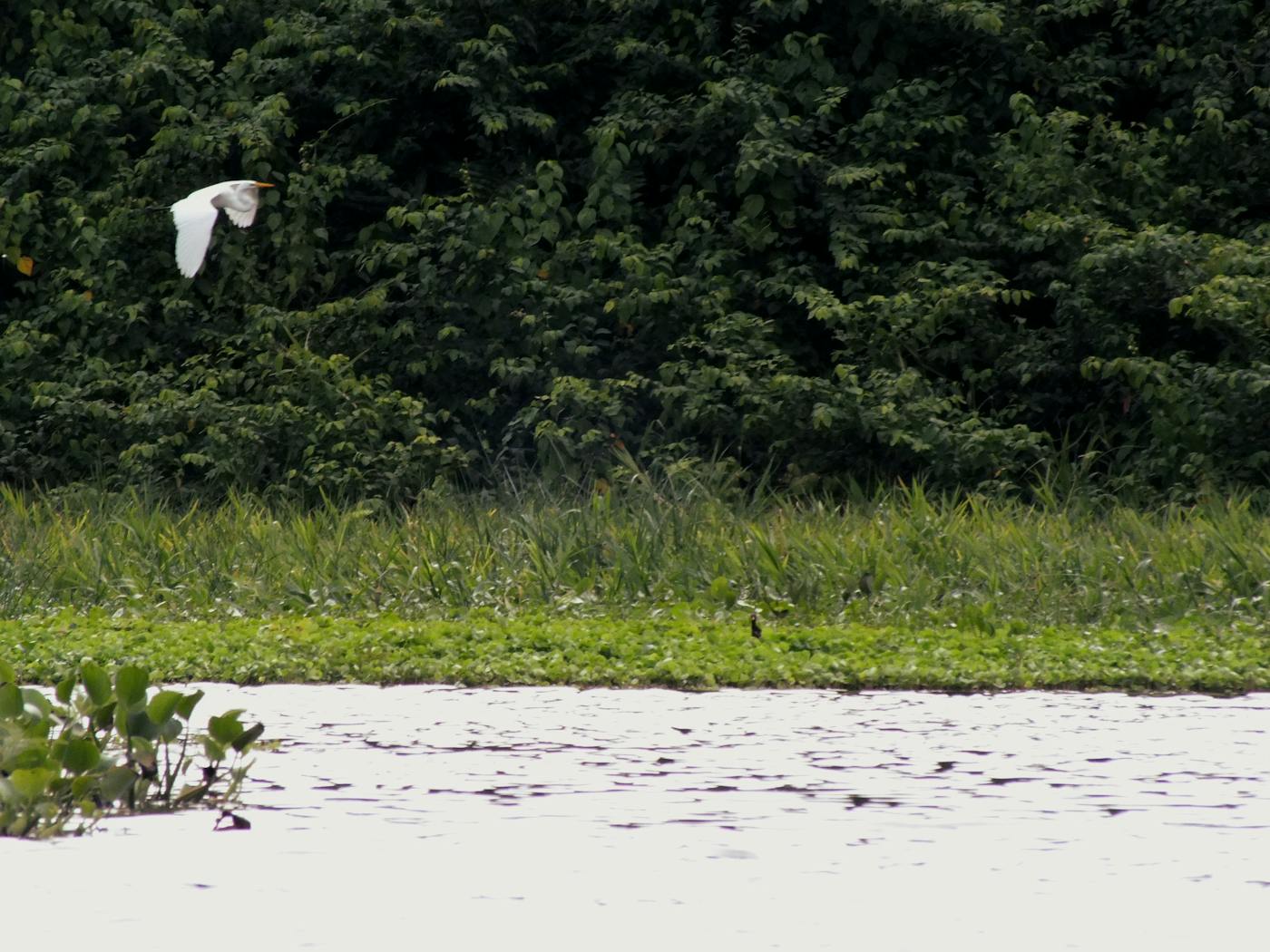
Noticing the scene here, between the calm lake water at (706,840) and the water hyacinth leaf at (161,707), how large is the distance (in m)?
0.27

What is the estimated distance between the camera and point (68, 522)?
36.6 ft

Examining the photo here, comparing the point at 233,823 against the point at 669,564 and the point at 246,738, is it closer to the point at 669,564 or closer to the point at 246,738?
the point at 246,738

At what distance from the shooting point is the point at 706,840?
472 centimetres

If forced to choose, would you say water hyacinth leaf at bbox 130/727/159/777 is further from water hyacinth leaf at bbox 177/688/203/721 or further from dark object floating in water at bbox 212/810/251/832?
dark object floating in water at bbox 212/810/251/832

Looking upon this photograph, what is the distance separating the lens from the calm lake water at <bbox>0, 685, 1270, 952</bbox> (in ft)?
12.9

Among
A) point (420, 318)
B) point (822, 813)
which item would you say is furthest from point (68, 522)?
point (822, 813)

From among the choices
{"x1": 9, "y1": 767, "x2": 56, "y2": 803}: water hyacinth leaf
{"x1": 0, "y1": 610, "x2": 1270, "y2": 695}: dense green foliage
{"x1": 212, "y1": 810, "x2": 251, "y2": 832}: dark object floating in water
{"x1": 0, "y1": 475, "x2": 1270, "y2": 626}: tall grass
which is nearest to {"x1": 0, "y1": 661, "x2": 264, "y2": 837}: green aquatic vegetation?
{"x1": 9, "y1": 767, "x2": 56, "y2": 803}: water hyacinth leaf

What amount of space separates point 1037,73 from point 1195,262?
7.52ft

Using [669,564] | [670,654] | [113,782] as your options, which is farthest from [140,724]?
[669,564]

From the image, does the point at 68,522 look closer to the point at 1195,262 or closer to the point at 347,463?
the point at 347,463

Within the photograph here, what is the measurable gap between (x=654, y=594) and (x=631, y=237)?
19.9 feet

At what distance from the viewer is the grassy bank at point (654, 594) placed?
7605 millimetres

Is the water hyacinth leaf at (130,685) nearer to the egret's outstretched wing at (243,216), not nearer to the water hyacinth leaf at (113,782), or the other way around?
the water hyacinth leaf at (113,782)

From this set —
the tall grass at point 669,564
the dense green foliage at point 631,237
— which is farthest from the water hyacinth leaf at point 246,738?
the dense green foliage at point 631,237
